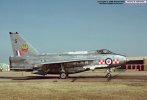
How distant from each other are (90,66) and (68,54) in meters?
3.13

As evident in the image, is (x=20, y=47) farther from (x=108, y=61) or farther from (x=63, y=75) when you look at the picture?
(x=108, y=61)

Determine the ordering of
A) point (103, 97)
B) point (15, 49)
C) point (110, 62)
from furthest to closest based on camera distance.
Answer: point (15, 49) < point (110, 62) < point (103, 97)

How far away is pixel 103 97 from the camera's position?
1655cm

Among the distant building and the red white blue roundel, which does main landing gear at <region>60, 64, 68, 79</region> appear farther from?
the distant building

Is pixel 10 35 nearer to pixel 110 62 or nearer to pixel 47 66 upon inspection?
pixel 47 66

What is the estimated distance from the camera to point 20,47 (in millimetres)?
38719

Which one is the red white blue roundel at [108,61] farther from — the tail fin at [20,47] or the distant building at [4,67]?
the distant building at [4,67]

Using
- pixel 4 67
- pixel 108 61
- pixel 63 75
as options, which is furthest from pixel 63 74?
pixel 4 67

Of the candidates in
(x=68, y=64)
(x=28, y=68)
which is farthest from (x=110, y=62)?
(x=28, y=68)

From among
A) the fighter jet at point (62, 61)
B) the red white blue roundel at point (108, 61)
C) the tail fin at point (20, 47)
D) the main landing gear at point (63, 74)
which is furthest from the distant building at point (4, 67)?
the red white blue roundel at point (108, 61)

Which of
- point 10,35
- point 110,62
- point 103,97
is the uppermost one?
point 10,35

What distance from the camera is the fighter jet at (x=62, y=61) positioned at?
36.5 meters

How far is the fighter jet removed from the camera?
1436 inches

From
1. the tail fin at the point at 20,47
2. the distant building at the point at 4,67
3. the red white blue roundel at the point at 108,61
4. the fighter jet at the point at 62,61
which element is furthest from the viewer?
the distant building at the point at 4,67
